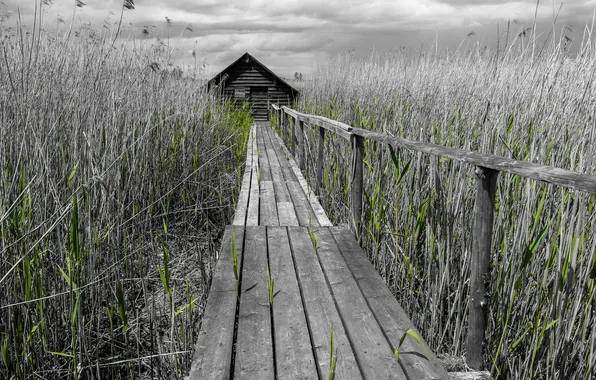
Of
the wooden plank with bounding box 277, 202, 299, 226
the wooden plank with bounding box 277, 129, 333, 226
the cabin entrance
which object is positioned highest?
the cabin entrance

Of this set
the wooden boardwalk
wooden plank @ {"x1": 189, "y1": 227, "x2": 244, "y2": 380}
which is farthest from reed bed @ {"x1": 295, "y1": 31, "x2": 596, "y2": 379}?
wooden plank @ {"x1": 189, "y1": 227, "x2": 244, "y2": 380}

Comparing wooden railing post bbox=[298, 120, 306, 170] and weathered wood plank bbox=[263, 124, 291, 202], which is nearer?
weathered wood plank bbox=[263, 124, 291, 202]

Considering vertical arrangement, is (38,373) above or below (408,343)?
below

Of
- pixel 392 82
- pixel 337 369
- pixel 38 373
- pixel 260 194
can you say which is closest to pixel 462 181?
pixel 337 369

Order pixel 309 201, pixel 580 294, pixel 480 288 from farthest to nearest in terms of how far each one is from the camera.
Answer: pixel 309 201 → pixel 480 288 → pixel 580 294

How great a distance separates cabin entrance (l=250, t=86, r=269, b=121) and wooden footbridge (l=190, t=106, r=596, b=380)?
73.9ft

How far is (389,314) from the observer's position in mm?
1997

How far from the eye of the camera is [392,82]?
6.75 metres

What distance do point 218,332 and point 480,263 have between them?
1.00 metres

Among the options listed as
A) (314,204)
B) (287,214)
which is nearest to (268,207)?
(287,214)

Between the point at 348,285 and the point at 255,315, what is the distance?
0.55 metres

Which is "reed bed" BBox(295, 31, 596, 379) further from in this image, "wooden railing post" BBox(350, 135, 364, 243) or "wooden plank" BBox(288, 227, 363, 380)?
"wooden plank" BBox(288, 227, 363, 380)

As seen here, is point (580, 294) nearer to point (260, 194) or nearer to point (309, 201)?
point (309, 201)

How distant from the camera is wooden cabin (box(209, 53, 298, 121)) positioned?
2420cm
